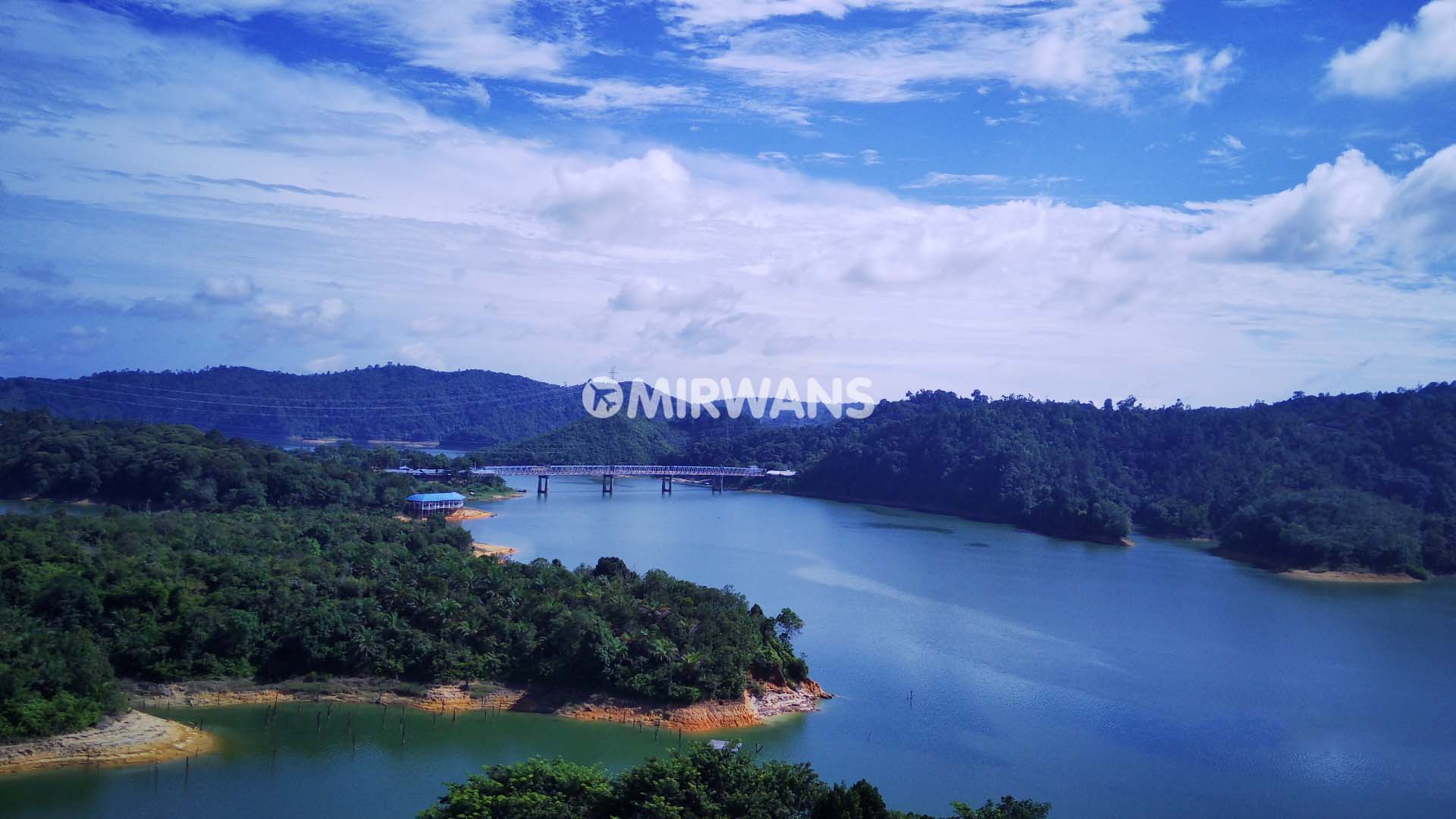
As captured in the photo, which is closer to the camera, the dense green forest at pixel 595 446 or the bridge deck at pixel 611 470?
the bridge deck at pixel 611 470

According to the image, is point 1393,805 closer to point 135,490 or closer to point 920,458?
point 135,490

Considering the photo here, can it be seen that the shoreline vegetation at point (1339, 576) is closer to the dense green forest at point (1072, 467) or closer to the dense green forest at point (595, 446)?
the dense green forest at point (1072, 467)

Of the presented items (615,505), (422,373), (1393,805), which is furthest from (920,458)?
(422,373)

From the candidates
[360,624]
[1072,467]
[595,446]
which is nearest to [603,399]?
[595,446]

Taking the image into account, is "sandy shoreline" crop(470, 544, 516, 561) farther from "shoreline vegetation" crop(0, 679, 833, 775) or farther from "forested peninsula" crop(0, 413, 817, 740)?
"shoreline vegetation" crop(0, 679, 833, 775)

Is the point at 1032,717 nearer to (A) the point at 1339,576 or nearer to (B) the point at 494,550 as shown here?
(B) the point at 494,550

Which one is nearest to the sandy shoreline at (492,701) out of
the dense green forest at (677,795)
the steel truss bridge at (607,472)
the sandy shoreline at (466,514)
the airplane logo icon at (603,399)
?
the dense green forest at (677,795)
